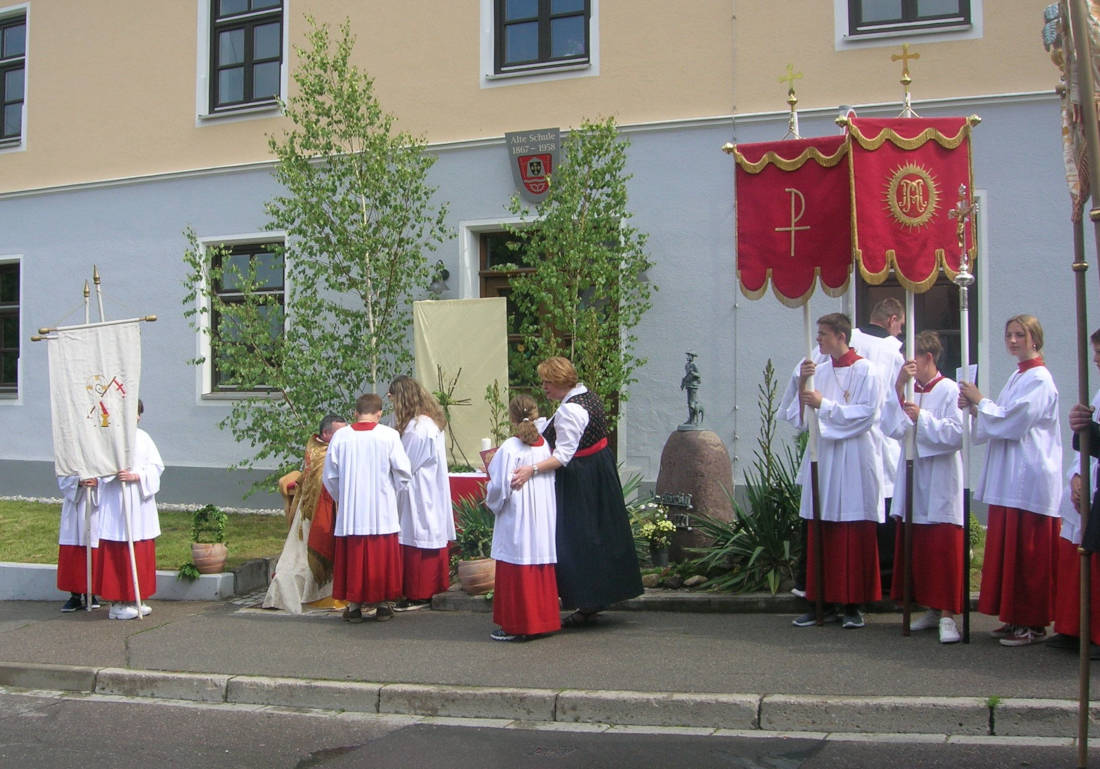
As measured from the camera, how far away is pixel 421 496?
8516 mm

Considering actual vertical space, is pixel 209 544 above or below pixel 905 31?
below

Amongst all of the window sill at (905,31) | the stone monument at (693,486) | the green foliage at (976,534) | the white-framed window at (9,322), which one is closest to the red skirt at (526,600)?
the stone monument at (693,486)

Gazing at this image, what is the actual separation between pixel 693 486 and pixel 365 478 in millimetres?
2688

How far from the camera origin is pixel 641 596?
8.33 metres

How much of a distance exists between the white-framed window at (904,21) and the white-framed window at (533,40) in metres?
2.79

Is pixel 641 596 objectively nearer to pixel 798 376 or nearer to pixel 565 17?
pixel 798 376

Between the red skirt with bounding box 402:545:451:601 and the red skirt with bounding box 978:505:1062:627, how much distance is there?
4.06 metres

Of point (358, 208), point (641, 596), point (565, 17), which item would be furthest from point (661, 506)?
point (565, 17)

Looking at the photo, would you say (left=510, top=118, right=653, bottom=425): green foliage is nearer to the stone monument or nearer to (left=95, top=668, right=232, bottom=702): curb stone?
Result: the stone monument

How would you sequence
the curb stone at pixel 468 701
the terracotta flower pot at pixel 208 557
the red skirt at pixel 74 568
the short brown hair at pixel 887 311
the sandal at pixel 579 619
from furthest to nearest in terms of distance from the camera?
the terracotta flower pot at pixel 208 557, the red skirt at pixel 74 568, the short brown hair at pixel 887 311, the sandal at pixel 579 619, the curb stone at pixel 468 701

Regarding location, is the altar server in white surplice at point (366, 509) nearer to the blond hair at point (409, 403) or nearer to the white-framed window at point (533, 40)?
the blond hair at point (409, 403)

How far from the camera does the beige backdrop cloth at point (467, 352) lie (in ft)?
37.6

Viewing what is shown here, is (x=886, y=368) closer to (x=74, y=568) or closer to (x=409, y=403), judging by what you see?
(x=409, y=403)

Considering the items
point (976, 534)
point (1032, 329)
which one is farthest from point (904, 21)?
point (1032, 329)
